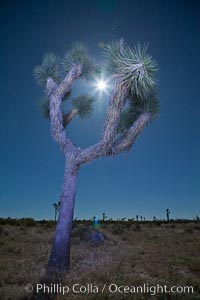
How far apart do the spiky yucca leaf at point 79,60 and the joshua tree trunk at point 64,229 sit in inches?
170

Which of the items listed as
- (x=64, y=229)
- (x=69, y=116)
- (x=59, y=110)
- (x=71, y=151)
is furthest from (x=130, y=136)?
(x=64, y=229)

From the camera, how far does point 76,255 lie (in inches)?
333

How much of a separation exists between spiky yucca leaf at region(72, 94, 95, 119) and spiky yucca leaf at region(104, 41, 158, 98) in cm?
258

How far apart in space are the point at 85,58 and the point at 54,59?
139 centimetres

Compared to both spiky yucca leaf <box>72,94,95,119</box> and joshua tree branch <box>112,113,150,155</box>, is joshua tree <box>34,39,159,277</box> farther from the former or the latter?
spiky yucca leaf <box>72,94,95,119</box>

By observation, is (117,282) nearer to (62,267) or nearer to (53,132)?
(62,267)

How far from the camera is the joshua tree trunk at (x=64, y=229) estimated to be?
20.6ft

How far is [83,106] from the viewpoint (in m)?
9.81

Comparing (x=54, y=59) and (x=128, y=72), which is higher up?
(x=54, y=59)

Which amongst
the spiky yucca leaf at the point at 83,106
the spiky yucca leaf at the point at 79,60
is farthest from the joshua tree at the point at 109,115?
the spiky yucca leaf at the point at 83,106

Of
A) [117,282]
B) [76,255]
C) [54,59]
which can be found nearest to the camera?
[117,282]

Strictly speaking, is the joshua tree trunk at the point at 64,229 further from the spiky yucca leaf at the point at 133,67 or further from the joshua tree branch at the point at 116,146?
the spiky yucca leaf at the point at 133,67

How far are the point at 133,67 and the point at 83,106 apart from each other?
349cm

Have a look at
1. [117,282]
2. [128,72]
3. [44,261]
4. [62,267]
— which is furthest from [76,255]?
[128,72]
